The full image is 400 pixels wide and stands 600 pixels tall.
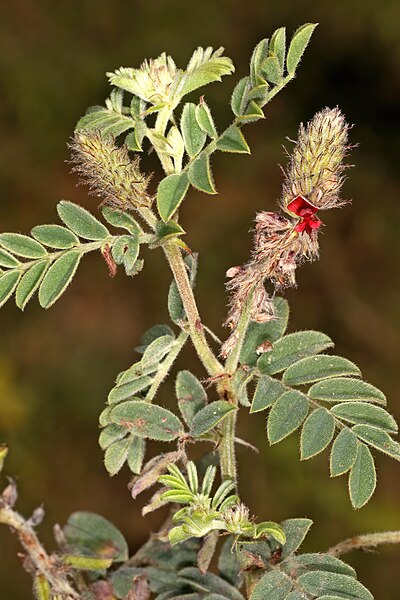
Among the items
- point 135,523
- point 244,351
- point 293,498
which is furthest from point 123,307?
point 244,351

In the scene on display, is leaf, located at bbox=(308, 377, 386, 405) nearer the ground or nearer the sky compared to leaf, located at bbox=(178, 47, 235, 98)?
nearer the ground

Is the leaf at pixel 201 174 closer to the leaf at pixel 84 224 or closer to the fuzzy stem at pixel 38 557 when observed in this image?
the leaf at pixel 84 224

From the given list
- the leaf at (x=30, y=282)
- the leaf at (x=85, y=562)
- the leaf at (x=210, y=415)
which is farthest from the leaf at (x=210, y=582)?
the leaf at (x=30, y=282)

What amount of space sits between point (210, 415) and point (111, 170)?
385mm

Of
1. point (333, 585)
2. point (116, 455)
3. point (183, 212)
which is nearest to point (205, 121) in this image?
point (116, 455)

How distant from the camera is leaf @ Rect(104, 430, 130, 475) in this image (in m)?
1.41

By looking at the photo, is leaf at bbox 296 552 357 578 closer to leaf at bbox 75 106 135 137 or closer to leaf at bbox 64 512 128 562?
leaf at bbox 64 512 128 562

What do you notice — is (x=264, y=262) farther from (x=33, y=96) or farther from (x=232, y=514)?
(x=33, y=96)

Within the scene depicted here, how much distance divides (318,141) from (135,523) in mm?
3615

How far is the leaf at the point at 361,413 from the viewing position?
125 centimetres

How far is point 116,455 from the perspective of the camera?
142 cm

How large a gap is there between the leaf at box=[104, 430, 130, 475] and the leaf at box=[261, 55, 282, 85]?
616 millimetres

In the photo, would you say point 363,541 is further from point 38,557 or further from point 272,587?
point 38,557

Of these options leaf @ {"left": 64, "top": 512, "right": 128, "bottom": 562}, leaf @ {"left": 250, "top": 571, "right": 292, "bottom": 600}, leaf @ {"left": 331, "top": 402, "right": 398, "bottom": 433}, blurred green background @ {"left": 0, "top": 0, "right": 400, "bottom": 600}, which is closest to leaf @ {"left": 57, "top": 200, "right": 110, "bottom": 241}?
leaf @ {"left": 331, "top": 402, "right": 398, "bottom": 433}
